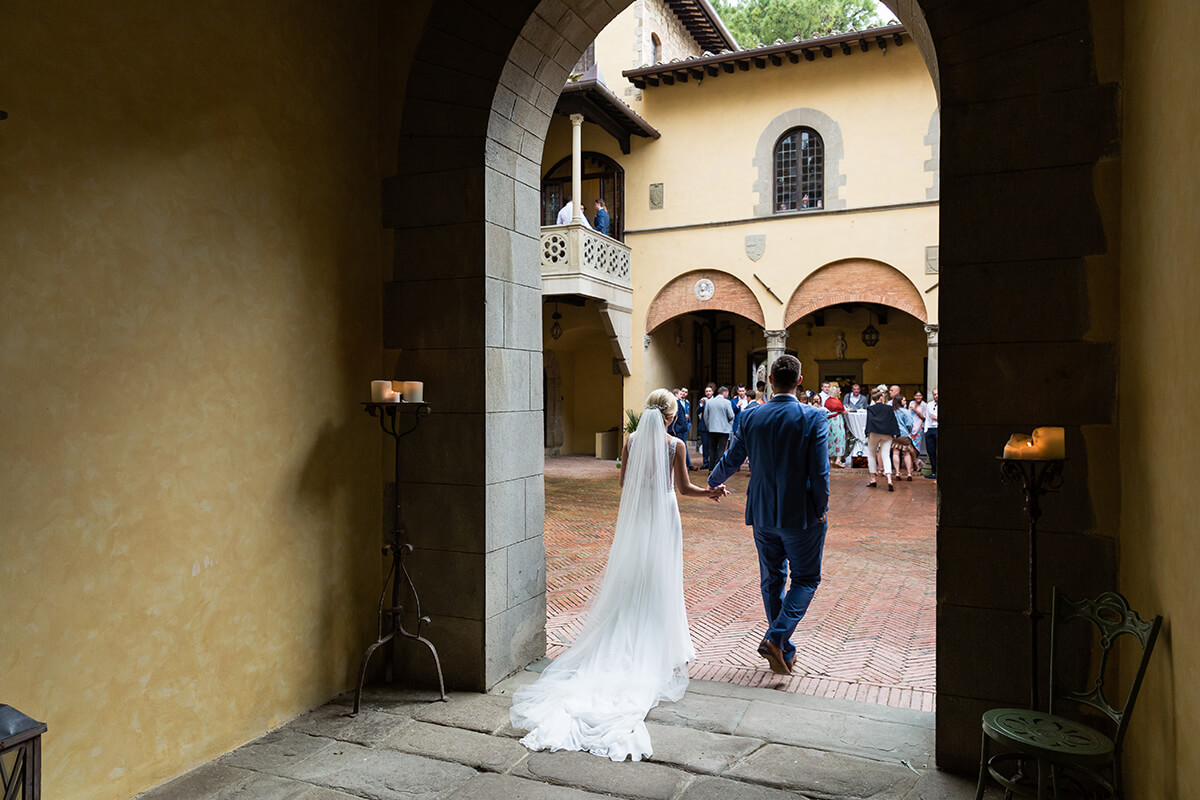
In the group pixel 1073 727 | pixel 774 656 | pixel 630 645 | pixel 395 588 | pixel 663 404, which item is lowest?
pixel 774 656

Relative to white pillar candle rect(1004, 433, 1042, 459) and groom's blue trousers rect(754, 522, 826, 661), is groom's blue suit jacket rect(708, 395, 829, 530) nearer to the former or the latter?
groom's blue trousers rect(754, 522, 826, 661)

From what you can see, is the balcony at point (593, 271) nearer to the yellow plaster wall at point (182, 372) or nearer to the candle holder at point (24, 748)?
the yellow plaster wall at point (182, 372)

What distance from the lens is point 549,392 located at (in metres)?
18.8

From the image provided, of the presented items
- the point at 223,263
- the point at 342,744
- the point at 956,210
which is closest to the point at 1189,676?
the point at 956,210

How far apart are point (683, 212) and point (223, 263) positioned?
13560mm

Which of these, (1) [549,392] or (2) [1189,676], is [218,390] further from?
(1) [549,392]

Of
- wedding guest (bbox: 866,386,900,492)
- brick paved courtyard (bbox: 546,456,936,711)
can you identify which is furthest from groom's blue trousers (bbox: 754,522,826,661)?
wedding guest (bbox: 866,386,900,492)

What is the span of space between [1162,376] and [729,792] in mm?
1970

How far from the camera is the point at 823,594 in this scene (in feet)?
19.9

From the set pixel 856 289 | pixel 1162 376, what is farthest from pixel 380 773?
pixel 856 289

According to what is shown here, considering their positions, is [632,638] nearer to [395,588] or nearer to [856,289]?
[395,588]

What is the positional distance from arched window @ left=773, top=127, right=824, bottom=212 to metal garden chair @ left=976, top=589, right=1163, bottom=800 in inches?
525

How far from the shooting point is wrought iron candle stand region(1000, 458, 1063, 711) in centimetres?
262

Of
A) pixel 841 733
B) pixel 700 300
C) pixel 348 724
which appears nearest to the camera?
pixel 841 733
